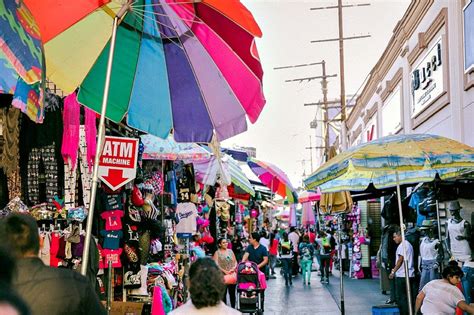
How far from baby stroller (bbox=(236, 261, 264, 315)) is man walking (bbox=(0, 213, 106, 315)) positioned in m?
9.96

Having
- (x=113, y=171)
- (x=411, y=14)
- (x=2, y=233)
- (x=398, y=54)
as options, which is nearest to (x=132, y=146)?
(x=113, y=171)

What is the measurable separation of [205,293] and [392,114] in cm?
1937

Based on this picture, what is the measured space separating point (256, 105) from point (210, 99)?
0.53 m

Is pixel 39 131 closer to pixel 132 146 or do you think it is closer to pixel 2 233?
pixel 132 146

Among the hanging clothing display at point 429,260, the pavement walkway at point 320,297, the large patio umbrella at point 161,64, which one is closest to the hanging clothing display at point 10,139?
the large patio umbrella at point 161,64

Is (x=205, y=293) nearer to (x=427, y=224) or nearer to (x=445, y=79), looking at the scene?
(x=427, y=224)

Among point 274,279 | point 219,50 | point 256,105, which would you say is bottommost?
point 274,279

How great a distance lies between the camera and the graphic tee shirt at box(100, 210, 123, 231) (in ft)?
30.9

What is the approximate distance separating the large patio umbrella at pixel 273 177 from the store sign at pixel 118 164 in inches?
506

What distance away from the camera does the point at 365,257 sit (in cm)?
2519

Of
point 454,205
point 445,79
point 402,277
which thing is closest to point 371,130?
point 445,79

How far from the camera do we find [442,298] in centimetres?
906

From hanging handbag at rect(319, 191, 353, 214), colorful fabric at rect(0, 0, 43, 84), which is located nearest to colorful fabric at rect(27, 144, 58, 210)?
colorful fabric at rect(0, 0, 43, 84)

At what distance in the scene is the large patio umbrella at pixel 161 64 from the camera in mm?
6621
